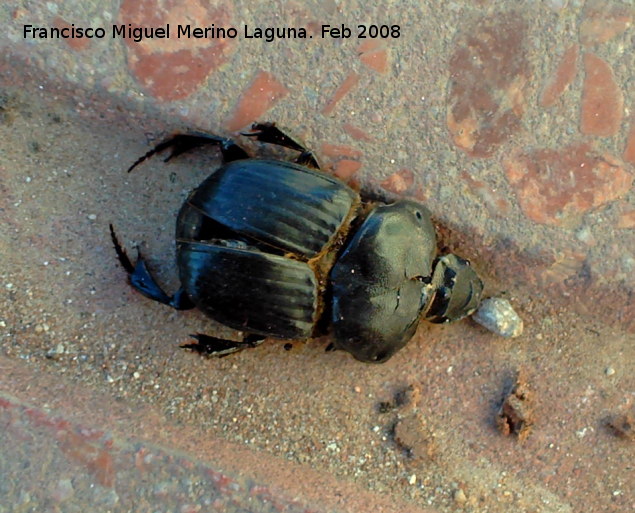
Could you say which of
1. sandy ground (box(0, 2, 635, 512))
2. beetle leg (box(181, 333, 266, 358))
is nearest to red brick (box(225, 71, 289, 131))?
sandy ground (box(0, 2, 635, 512))

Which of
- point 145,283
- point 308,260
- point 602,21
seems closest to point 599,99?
point 602,21

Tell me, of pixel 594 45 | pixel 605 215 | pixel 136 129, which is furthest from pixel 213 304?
pixel 594 45

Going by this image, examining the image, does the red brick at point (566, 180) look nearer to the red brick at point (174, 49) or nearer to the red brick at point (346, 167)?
the red brick at point (346, 167)

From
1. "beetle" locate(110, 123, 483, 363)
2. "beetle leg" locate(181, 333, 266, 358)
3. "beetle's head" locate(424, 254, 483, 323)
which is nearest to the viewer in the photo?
"beetle" locate(110, 123, 483, 363)

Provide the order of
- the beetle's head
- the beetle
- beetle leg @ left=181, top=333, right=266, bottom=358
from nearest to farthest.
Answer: the beetle, the beetle's head, beetle leg @ left=181, top=333, right=266, bottom=358

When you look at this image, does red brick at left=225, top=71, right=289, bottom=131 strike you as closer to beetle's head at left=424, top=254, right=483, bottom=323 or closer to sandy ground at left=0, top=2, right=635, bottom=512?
sandy ground at left=0, top=2, right=635, bottom=512

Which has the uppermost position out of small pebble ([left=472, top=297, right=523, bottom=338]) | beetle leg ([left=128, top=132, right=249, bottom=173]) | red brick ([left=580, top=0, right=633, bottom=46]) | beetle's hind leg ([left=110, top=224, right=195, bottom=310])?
red brick ([left=580, top=0, right=633, bottom=46])

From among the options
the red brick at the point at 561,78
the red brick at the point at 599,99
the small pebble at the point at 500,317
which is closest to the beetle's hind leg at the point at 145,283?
the small pebble at the point at 500,317

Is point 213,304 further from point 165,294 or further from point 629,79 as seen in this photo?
point 629,79
